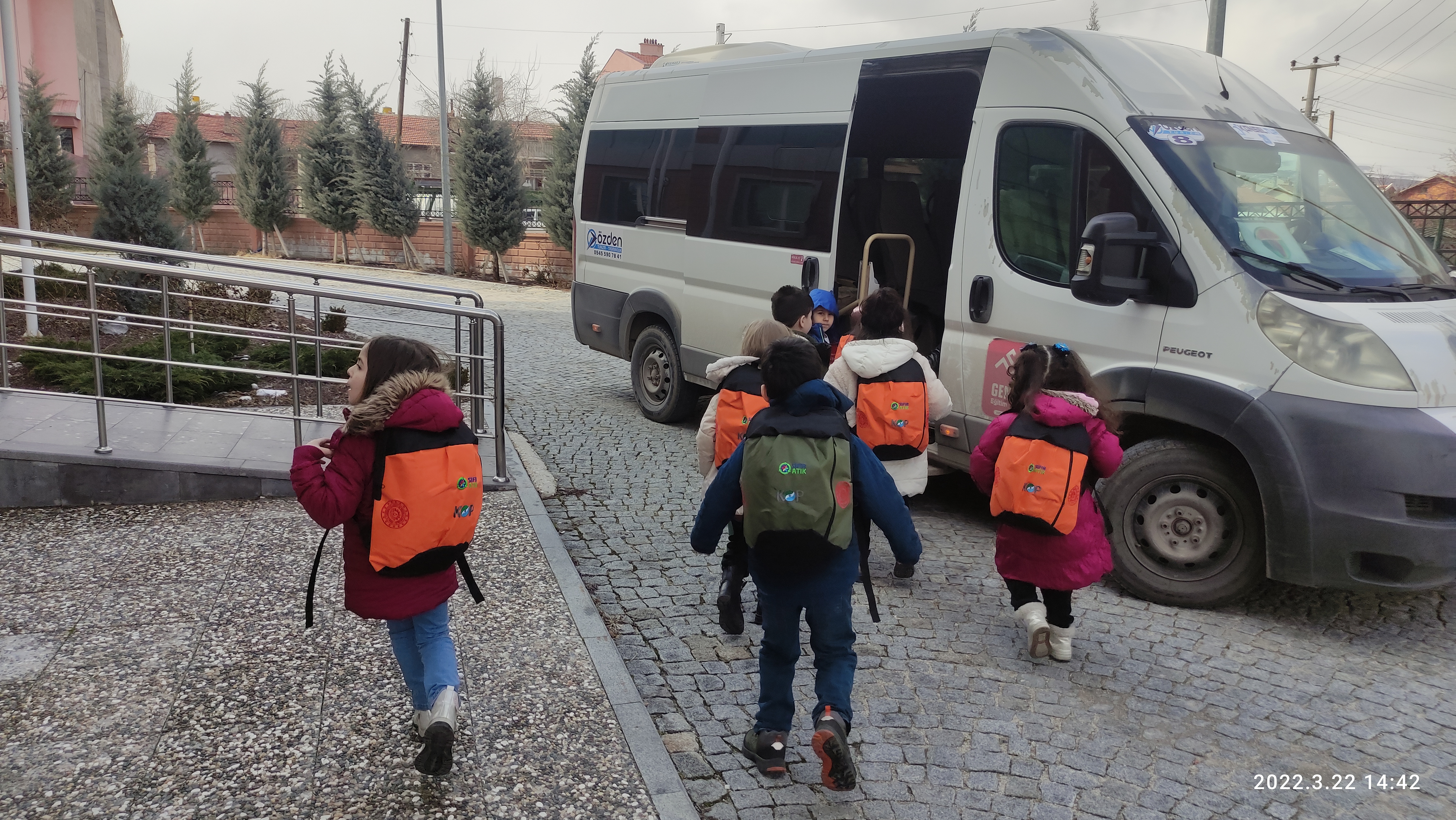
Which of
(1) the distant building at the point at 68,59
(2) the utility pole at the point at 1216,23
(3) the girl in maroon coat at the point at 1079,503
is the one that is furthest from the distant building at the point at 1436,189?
(1) the distant building at the point at 68,59

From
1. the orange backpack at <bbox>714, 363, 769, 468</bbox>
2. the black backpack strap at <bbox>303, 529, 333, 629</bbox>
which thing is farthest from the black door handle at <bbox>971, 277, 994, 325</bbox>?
the black backpack strap at <bbox>303, 529, 333, 629</bbox>

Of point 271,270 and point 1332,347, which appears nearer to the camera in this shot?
point 1332,347

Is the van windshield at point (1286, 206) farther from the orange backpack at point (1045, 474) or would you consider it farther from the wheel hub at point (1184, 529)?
the orange backpack at point (1045, 474)

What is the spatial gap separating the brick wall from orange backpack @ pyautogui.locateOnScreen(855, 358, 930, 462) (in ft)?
70.0

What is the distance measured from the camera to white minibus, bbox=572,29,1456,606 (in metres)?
4.48

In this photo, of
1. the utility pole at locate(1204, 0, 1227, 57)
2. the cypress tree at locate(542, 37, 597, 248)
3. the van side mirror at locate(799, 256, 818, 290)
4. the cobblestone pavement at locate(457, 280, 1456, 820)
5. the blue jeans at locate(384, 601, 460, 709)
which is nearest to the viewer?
the blue jeans at locate(384, 601, 460, 709)

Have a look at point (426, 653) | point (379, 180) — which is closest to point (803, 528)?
point (426, 653)

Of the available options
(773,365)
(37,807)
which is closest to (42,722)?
(37,807)

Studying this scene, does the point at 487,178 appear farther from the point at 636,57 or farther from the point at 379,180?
the point at 636,57

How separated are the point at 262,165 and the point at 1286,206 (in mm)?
31303

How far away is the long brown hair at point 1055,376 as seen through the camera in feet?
14.1

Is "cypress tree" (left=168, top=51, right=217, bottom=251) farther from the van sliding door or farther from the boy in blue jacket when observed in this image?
the boy in blue jacket

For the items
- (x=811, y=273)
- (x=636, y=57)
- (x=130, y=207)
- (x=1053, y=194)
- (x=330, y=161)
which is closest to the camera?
(x=1053, y=194)

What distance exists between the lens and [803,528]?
3143 millimetres
